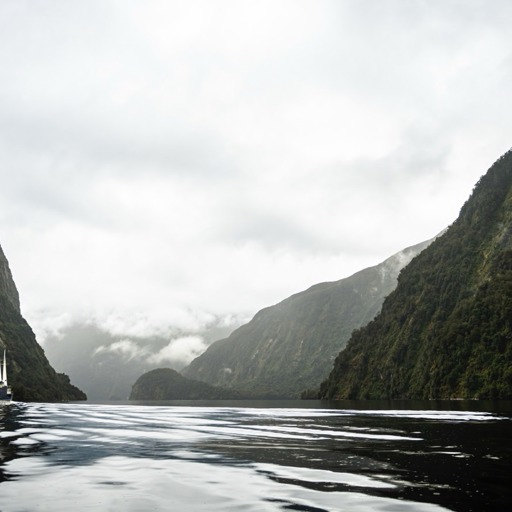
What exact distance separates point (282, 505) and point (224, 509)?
1998 millimetres

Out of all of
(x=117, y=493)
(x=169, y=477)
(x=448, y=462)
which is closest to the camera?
(x=117, y=493)

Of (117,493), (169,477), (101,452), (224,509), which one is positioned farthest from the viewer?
(101,452)

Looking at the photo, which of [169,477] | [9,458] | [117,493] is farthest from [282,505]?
[9,458]

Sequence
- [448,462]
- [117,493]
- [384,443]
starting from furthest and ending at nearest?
[384,443]
[448,462]
[117,493]

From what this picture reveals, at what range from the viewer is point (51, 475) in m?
25.6

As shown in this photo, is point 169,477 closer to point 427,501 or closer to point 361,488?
point 361,488

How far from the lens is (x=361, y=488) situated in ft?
71.8

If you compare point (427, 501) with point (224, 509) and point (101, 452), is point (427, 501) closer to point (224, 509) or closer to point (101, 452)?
point (224, 509)

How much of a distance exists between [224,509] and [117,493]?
5.28 metres

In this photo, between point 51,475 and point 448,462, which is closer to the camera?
point 51,475

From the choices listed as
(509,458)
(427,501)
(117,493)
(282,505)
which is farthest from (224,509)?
(509,458)

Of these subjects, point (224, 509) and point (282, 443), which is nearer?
point (224, 509)

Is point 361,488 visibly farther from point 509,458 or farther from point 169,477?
point 509,458

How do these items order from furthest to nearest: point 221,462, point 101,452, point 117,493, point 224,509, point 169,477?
1. point 101,452
2. point 221,462
3. point 169,477
4. point 117,493
5. point 224,509
